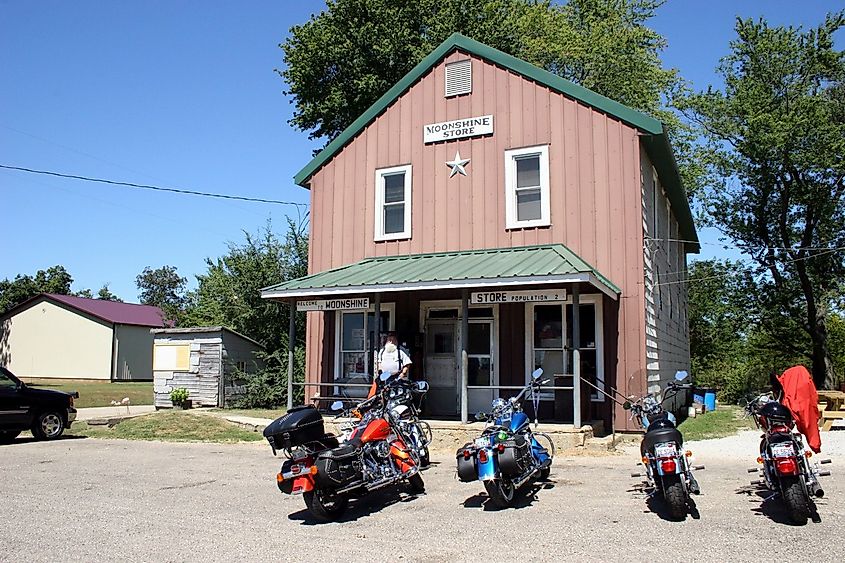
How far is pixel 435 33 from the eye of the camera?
2941 centimetres

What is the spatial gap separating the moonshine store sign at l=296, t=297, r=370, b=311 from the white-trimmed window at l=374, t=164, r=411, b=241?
2.51 m

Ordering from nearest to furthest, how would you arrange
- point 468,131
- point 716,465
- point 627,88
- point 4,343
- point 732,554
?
point 732,554, point 716,465, point 468,131, point 627,88, point 4,343

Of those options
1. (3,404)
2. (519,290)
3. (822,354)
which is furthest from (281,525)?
(822,354)

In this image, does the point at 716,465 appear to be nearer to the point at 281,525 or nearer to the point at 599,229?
the point at 599,229

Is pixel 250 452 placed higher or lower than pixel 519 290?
lower

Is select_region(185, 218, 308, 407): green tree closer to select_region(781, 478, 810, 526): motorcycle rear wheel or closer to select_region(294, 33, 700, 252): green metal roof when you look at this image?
select_region(294, 33, 700, 252): green metal roof

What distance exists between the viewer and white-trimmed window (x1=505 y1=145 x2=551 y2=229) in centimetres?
1511

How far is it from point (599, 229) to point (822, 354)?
19.3m

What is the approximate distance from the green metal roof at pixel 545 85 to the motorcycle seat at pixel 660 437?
8152 millimetres

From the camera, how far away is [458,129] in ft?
52.4

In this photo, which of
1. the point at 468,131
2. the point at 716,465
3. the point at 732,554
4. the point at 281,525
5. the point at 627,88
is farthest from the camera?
the point at 627,88

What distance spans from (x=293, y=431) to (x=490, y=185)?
29.8ft

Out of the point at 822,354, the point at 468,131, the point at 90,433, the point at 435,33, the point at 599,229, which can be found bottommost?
the point at 90,433

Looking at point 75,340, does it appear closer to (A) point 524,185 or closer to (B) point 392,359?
(A) point 524,185
